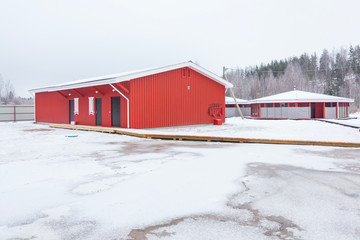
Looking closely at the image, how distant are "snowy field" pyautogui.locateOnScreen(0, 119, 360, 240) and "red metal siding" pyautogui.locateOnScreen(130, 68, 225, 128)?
8940 millimetres

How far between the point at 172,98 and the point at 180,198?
46.3 feet

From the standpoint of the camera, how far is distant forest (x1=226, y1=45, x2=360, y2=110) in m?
63.4

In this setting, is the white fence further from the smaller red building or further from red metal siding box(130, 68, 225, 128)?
the smaller red building

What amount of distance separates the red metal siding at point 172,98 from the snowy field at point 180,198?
29.3 ft

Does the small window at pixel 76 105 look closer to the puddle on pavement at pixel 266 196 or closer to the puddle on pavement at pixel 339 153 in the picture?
the puddle on pavement at pixel 339 153

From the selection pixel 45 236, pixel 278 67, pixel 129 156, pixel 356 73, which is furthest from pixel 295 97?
pixel 278 67

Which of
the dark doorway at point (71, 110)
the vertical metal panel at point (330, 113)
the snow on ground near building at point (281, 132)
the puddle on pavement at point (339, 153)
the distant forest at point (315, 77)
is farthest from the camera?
the distant forest at point (315, 77)

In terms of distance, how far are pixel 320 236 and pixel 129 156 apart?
5741 millimetres

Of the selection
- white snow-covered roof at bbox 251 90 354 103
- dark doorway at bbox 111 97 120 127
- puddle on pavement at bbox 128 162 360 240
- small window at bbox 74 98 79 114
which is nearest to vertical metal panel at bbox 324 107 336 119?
white snow-covered roof at bbox 251 90 354 103

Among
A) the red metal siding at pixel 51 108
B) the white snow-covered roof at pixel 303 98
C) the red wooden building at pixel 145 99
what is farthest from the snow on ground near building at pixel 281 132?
the white snow-covered roof at pixel 303 98

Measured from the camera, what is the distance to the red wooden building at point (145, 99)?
53.0 ft

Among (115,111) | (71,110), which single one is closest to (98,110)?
(115,111)

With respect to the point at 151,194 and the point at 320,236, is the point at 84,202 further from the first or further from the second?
the point at 320,236

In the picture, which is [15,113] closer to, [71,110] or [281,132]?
[71,110]
